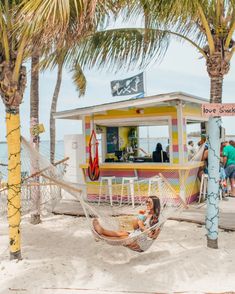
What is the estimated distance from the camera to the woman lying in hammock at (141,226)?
4137mm

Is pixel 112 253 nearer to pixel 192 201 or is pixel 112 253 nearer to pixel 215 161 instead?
pixel 215 161

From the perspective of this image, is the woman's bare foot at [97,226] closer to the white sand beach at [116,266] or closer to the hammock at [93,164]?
the white sand beach at [116,266]

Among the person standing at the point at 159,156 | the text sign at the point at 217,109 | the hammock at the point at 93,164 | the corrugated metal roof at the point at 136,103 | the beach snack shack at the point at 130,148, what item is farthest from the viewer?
the hammock at the point at 93,164

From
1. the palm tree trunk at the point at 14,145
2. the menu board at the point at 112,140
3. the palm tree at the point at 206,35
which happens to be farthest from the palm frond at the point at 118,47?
the menu board at the point at 112,140

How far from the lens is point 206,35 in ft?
14.5

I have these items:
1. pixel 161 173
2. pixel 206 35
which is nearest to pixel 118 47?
pixel 206 35

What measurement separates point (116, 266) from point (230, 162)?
485 centimetres

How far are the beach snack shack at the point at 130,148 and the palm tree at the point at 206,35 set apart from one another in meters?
1.64

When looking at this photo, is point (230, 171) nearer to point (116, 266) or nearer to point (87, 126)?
point (87, 126)

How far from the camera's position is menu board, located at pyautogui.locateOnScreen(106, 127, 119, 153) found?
8.72 meters

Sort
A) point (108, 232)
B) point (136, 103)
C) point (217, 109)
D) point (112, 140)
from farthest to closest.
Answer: point (112, 140) < point (136, 103) < point (217, 109) < point (108, 232)

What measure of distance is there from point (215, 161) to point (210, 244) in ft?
3.64

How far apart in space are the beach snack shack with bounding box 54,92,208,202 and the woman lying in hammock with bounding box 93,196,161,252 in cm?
226

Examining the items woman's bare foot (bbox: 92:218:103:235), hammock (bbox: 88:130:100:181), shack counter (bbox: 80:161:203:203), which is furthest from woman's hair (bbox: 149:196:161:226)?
hammock (bbox: 88:130:100:181)
